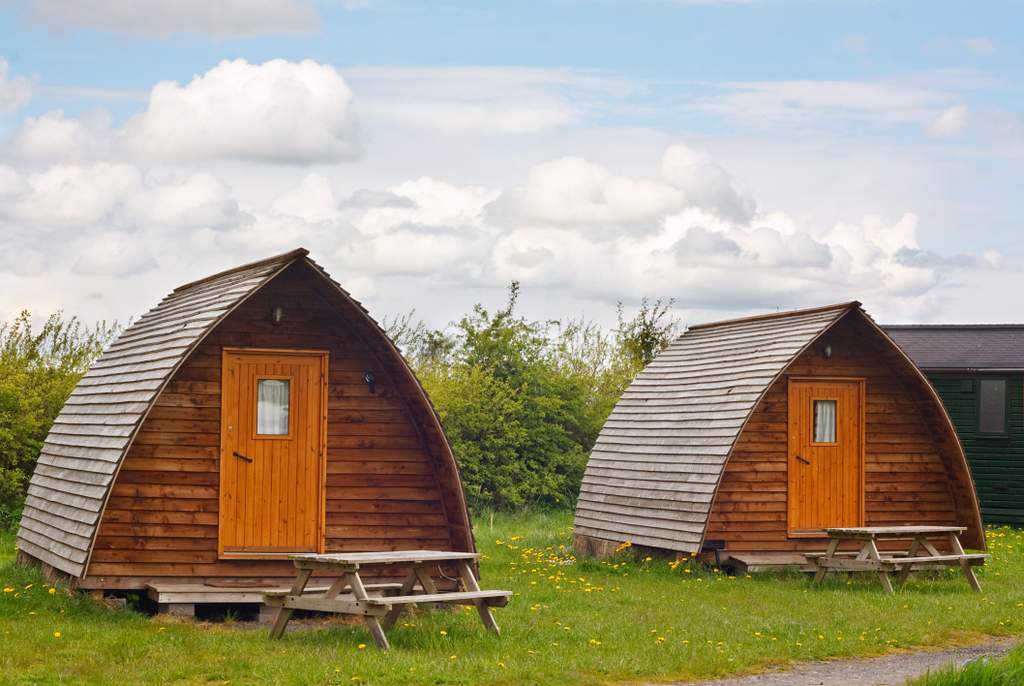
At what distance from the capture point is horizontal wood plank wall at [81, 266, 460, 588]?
1284 centimetres

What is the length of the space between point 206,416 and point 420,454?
2.14 meters

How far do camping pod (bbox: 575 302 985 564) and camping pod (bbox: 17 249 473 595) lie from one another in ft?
15.1

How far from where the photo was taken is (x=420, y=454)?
13.6 meters

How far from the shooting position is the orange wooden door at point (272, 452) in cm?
1309

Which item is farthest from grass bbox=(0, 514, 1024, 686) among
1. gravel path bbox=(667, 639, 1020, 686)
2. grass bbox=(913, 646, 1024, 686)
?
gravel path bbox=(667, 639, 1020, 686)

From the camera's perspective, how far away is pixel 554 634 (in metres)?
11.5

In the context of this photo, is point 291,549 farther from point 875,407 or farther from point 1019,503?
point 1019,503

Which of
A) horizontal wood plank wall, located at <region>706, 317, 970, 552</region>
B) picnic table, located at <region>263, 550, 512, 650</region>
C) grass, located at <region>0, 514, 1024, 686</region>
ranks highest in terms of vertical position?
horizontal wood plank wall, located at <region>706, 317, 970, 552</region>

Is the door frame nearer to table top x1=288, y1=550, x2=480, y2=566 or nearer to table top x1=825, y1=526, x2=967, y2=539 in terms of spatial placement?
table top x1=825, y1=526, x2=967, y2=539

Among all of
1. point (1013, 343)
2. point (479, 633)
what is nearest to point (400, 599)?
point (479, 633)

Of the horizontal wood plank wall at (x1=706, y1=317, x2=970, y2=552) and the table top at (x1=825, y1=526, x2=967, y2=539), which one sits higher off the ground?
the horizontal wood plank wall at (x1=706, y1=317, x2=970, y2=552)

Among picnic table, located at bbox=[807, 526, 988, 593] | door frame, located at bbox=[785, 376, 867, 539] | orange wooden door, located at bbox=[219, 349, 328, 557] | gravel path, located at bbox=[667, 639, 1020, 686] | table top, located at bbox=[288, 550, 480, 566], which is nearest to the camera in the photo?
gravel path, located at bbox=[667, 639, 1020, 686]

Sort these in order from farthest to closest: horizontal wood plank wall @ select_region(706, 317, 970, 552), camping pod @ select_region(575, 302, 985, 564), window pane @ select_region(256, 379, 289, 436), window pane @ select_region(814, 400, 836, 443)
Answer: window pane @ select_region(814, 400, 836, 443) < horizontal wood plank wall @ select_region(706, 317, 970, 552) < camping pod @ select_region(575, 302, 985, 564) < window pane @ select_region(256, 379, 289, 436)

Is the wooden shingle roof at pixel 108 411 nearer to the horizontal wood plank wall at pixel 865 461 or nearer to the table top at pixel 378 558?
the table top at pixel 378 558
